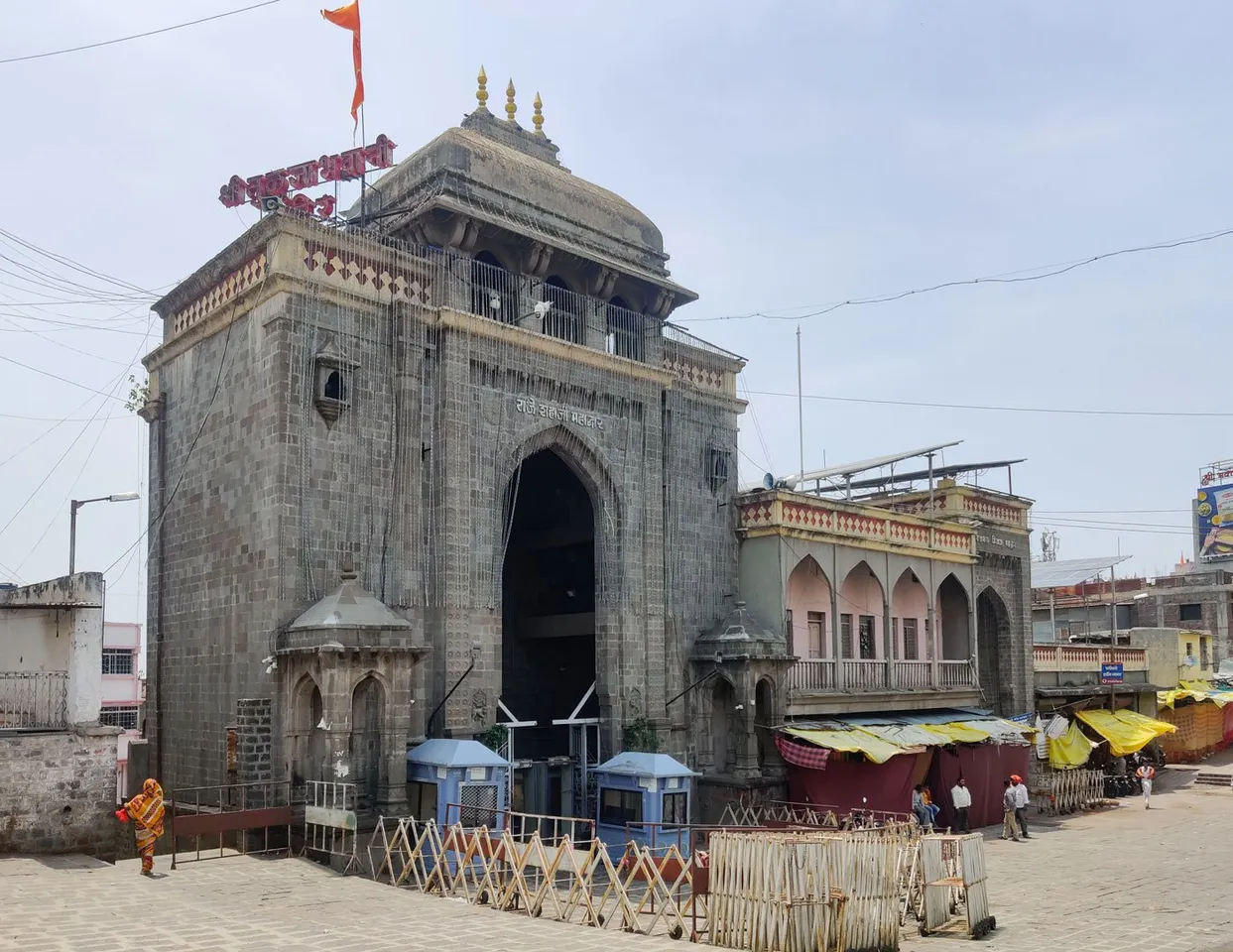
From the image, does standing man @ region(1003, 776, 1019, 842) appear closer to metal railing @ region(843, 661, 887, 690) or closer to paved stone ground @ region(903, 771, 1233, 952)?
paved stone ground @ region(903, 771, 1233, 952)

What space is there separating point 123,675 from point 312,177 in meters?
36.7

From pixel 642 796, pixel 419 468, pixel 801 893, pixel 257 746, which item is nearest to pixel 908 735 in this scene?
pixel 642 796

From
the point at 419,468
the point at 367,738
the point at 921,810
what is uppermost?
the point at 419,468

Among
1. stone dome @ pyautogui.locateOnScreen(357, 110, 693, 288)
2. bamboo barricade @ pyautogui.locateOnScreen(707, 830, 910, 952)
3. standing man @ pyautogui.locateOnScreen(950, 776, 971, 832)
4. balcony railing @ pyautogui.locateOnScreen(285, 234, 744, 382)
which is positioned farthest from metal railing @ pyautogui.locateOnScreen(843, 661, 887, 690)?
bamboo barricade @ pyautogui.locateOnScreen(707, 830, 910, 952)

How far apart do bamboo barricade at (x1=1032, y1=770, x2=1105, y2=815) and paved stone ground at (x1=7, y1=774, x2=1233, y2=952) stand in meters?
9.85

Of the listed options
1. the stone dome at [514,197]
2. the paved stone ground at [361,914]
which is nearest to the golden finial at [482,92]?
the stone dome at [514,197]

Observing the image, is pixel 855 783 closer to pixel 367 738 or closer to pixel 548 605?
pixel 548 605

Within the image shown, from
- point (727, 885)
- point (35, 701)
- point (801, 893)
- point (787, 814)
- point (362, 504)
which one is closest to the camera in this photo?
point (801, 893)

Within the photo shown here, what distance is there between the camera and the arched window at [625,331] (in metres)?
26.1

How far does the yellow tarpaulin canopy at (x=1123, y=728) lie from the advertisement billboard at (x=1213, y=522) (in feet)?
106

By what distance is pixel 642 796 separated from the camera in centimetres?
2123

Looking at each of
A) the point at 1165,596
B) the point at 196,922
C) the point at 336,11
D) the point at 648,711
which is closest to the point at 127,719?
the point at 648,711

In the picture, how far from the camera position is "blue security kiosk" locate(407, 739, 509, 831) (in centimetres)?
1878

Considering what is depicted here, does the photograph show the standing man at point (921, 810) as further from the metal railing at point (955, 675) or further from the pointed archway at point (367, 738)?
the pointed archway at point (367, 738)
